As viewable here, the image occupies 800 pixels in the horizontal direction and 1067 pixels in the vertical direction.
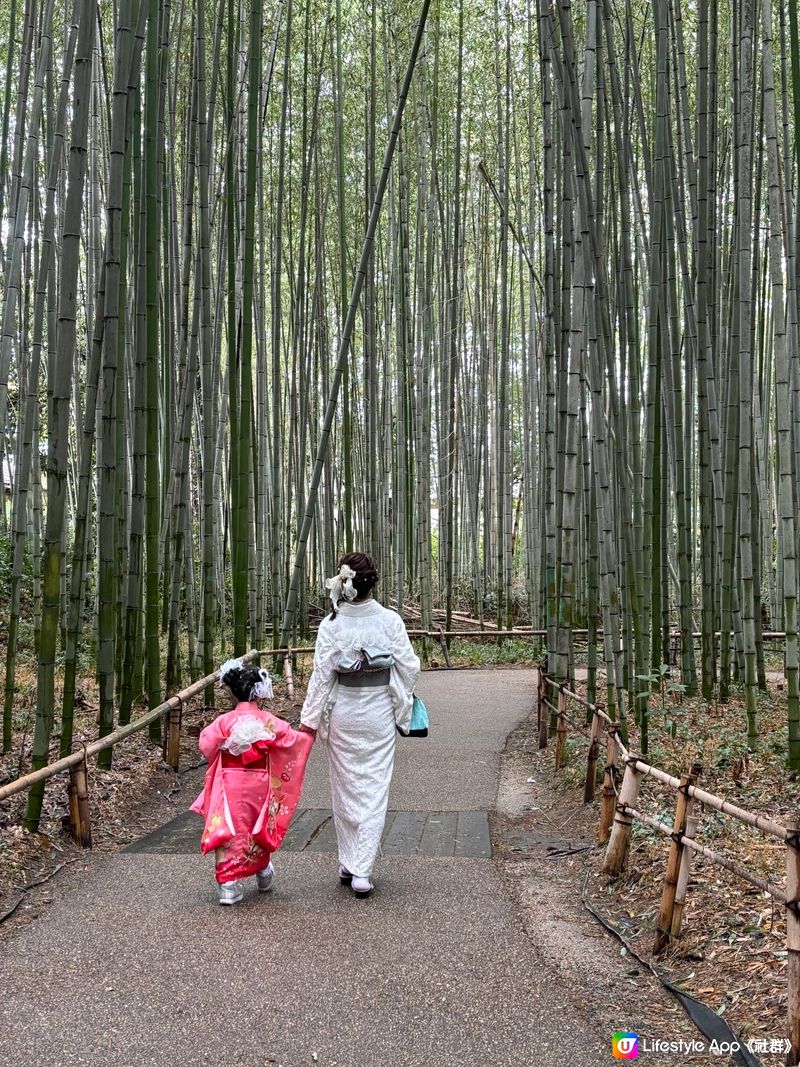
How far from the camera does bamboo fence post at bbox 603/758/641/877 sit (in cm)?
274

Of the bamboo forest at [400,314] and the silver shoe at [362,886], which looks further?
the bamboo forest at [400,314]

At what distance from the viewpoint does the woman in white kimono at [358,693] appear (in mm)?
2863

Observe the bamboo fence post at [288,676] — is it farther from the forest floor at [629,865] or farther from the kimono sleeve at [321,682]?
the kimono sleeve at [321,682]

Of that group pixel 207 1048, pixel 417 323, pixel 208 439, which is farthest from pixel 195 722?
pixel 417 323

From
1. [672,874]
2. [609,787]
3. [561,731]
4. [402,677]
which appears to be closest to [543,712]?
[561,731]

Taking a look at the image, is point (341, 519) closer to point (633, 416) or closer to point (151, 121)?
point (633, 416)

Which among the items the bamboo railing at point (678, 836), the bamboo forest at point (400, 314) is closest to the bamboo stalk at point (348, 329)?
the bamboo forest at point (400, 314)

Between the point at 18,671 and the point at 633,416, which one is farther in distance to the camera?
the point at 18,671

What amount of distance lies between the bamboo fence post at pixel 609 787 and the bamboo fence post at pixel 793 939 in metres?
1.29

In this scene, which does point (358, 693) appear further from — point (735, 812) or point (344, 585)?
point (735, 812)

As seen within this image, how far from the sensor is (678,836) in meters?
2.28

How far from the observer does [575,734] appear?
5109mm

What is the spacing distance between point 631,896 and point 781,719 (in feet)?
8.49

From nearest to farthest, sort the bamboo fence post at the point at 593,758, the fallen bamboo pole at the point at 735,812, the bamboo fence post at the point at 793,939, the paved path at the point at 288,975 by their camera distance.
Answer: the bamboo fence post at the point at 793,939, the paved path at the point at 288,975, the fallen bamboo pole at the point at 735,812, the bamboo fence post at the point at 593,758
